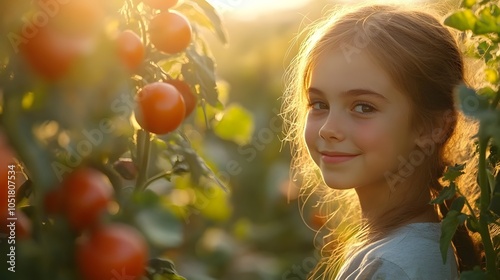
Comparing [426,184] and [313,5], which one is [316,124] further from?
[313,5]

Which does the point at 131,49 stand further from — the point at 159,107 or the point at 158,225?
the point at 158,225

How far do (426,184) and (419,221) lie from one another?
9cm

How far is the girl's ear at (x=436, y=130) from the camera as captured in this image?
152 centimetres

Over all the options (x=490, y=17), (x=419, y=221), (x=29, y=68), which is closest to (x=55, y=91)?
(x=29, y=68)

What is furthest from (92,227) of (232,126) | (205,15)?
(232,126)

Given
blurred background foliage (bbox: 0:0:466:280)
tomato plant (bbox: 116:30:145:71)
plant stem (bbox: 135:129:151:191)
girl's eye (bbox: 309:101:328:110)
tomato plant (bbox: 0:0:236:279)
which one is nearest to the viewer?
tomato plant (bbox: 0:0:236:279)

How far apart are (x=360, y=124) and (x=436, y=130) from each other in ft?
0.64

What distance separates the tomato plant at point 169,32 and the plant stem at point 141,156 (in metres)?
0.13

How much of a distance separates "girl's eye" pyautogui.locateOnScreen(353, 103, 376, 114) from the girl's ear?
0.39 ft

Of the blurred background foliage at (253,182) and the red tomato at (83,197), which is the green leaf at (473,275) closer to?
the red tomato at (83,197)

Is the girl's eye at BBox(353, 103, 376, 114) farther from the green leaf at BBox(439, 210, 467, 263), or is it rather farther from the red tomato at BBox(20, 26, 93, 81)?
the red tomato at BBox(20, 26, 93, 81)

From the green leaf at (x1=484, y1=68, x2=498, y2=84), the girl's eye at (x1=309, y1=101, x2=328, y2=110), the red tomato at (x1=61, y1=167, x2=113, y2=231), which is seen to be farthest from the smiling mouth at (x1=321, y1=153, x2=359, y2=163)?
the red tomato at (x1=61, y1=167, x2=113, y2=231)

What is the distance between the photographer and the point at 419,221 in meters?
1.50

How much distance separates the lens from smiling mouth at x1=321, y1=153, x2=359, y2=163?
1.46m
